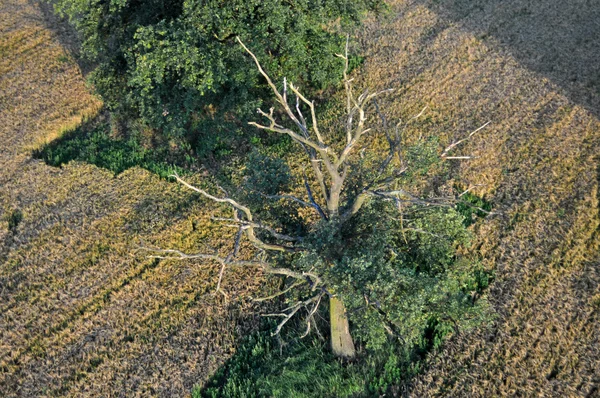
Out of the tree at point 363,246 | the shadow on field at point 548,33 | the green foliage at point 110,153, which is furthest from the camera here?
the shadow on field at point 548,33

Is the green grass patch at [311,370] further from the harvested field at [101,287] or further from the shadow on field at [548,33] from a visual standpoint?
the shadow on field at [548,33]

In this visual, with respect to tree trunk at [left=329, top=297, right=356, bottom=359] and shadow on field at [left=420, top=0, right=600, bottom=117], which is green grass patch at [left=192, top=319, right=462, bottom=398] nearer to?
tree trunk at [left=329, top=297, right=356, bottom=359]

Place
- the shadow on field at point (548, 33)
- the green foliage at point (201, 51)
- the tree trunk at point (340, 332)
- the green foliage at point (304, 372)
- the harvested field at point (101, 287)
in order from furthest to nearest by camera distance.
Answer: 1. the shadow on field at point (548, 33)
2. the green foliage at point (201, 51)
3. the harvested field at point (101, 287)
4. the green foliage at point (304, 372)
5. the tree trunk at point (340, 332)

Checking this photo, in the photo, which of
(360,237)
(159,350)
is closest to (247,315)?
(159,350)

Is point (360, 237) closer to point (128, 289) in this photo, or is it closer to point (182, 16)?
point (128, 289)

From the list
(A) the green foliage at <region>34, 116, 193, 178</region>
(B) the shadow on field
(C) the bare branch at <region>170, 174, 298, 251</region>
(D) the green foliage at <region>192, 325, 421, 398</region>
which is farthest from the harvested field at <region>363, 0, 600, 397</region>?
(A) the green foliage at <region>34, 116, 193, 178</region>

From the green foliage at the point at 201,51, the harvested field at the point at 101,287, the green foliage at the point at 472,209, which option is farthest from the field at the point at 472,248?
the green foliage at the point at 201,51

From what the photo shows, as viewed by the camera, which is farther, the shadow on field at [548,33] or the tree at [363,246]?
the shadow on field at [548,33]
